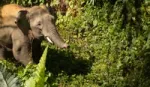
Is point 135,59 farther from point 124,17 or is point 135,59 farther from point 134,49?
point 124,17

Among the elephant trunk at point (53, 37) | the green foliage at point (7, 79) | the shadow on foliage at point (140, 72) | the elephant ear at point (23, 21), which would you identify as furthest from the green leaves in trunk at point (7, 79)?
the elephant ear at point (23, 21)

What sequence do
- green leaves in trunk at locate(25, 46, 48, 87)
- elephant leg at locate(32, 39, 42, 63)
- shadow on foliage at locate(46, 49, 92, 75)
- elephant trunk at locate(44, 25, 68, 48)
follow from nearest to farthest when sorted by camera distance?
1. green leaves in trunk at locate(25, 46, 48, 87)
2. elephant trunk at locate(44, 25, 68, 48)
3. elephant leg at locate(32, 39, 42, 63)
4. shadow on foliage at locate(46, 49, 92, 75)

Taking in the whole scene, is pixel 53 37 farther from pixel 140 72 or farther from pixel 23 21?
pixel 140 72

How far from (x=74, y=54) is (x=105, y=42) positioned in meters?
0.48

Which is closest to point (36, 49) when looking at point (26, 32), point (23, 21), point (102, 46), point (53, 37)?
point (26, 32)

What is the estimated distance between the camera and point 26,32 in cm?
697

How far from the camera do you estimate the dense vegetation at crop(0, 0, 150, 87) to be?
684 cm

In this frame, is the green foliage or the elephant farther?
the elephant

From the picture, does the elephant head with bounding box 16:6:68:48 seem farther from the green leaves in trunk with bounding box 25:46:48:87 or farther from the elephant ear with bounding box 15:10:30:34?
the green leaves in trunk with bounding box 25:46:48:87

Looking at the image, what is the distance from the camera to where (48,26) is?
6.73m

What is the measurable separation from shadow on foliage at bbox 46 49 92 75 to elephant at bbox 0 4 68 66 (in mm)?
262

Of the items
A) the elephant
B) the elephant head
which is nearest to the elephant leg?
the elephant

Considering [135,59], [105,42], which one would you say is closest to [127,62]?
[135,59]

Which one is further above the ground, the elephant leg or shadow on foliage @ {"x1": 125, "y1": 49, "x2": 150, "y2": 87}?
the elephant leg
